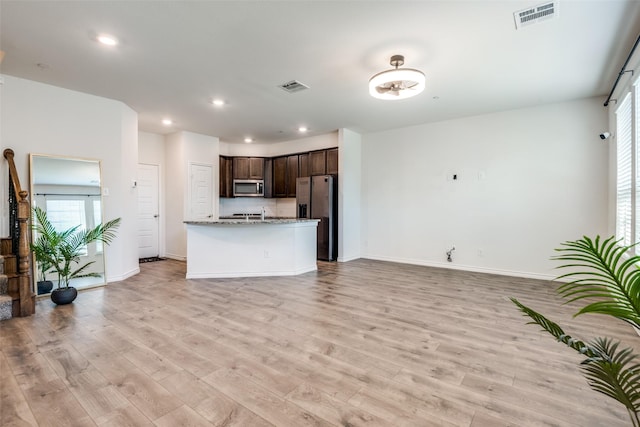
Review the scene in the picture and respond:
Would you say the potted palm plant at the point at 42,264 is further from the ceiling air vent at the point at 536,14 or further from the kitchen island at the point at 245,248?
the ceiling air vent at the point at 536,14

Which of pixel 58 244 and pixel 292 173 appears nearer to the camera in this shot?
pixel 58 244

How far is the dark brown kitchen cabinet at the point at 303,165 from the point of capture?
23.6ft

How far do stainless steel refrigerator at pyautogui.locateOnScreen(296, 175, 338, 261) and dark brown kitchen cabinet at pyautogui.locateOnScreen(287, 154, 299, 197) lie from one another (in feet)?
1.73

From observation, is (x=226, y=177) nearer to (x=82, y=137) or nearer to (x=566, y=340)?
(x=82, y=137)

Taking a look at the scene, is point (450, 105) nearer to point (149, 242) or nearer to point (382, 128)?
point (382, 128)

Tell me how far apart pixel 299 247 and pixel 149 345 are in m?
3.02

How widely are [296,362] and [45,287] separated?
382 cm

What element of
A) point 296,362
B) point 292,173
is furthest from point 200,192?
point 296,362

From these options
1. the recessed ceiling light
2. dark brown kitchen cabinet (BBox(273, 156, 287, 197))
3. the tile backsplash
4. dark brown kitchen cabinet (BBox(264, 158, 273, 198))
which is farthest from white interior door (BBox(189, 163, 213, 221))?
the recessed ceiling light

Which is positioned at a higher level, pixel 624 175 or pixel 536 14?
pixel 536 14

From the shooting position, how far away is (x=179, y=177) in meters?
6.59

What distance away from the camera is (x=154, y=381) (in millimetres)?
2094

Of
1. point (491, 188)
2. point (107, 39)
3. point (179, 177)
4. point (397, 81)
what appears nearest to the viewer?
point (107, 39)

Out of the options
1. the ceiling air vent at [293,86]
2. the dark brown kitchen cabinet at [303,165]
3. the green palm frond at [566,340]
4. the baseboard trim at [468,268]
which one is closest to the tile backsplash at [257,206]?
the dark brown kitchen cabinet at [303,165]
